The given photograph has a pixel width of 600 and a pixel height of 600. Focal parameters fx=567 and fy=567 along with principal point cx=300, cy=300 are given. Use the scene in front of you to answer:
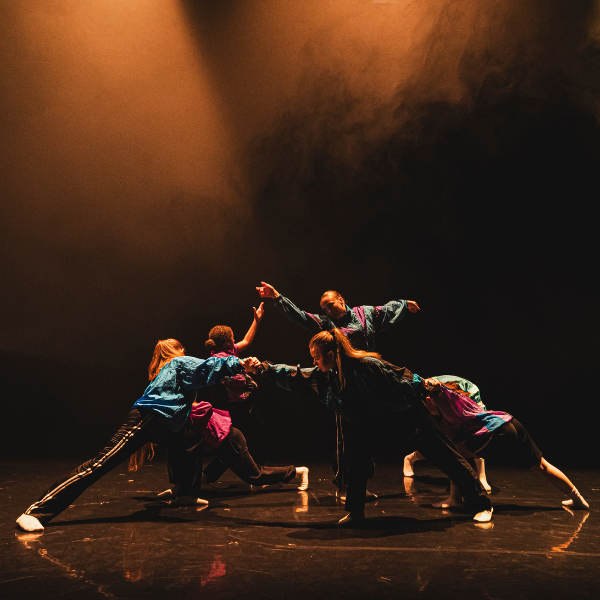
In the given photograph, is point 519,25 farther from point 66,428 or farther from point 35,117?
point 66,428

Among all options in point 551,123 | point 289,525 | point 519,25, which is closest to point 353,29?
point 519,25

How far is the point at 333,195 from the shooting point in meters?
5.75

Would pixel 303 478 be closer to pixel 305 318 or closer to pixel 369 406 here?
pixel 305 318

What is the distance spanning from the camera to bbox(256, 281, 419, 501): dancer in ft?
11.9

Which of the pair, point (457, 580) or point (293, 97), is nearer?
point (457, 580)

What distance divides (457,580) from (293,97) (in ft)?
16.2

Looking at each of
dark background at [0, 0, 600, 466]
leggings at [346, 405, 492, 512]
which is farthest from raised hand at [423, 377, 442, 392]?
dark background at [0, 0, 600, 466]

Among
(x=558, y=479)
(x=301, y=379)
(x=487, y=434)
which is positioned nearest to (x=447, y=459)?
(x=487, y=434)

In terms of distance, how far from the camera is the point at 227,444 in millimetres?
3408

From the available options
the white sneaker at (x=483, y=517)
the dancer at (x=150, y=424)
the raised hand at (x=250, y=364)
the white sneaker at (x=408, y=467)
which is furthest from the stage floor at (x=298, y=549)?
the raised hand at (x=250, y=364)

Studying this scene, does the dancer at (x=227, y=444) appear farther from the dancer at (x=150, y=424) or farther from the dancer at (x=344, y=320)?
the dancer at (x=344, y=320)

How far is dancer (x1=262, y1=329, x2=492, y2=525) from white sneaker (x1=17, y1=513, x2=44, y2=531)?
127cm

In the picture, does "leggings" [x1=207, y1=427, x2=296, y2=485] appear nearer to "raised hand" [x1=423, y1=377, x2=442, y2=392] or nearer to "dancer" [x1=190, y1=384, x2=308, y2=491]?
"dancer" [x1=190, y1=384, x2=308, y2=491]

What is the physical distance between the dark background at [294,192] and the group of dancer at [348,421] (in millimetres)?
2379
